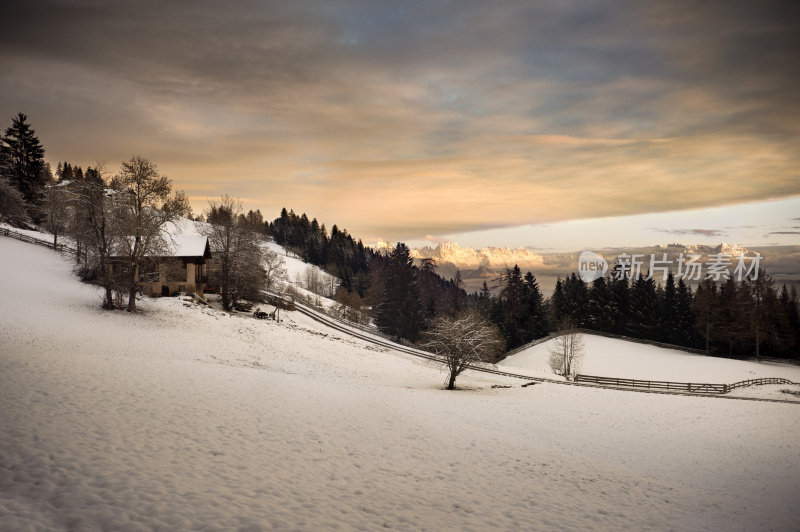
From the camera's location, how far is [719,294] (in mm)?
68750

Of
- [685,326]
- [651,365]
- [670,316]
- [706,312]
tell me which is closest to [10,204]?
[651,365]

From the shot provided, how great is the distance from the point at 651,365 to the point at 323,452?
56.5 m

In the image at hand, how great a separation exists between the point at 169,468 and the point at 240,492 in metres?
2.24

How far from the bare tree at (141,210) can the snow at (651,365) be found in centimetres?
4546

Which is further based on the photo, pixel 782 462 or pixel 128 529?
pixel 782 462

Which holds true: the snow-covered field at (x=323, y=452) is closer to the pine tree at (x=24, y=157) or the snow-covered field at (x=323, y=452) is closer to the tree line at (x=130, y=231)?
the tree line at (x=130, y=231)

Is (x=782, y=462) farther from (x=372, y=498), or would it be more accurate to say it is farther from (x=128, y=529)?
(x=128, y=529)

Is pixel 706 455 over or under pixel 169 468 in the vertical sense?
under

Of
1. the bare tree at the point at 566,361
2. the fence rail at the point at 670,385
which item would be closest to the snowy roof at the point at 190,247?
the bare tree at the point at 566,361

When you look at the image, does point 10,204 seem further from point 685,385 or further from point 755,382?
point 755,382

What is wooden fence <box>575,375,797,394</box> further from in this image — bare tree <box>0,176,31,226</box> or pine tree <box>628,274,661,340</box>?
bare tree <box>0,176,31,226</box>

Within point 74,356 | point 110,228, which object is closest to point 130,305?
point 110,228

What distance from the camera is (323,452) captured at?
1365cm

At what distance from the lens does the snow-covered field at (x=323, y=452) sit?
9398mm
